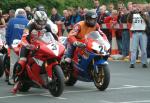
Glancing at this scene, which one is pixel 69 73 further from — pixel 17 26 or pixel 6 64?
pixel 6 64

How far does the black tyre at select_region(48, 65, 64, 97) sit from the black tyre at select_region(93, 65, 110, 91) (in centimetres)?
138

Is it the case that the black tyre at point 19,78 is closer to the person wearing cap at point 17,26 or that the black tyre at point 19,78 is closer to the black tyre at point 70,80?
the black tyre at point 70,80

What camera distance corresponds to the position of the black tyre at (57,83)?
14.0m

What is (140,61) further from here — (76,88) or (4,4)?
(4,4)

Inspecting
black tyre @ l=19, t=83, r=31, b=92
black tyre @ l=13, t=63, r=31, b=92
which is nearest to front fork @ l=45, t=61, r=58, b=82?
black tyre @ l=13, t=63, r=31, b=92

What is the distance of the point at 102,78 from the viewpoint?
15.3 m

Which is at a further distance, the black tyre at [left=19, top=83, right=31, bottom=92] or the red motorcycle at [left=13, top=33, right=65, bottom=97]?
the black tyre at [left=19, top=83, right=31, bottom=92]

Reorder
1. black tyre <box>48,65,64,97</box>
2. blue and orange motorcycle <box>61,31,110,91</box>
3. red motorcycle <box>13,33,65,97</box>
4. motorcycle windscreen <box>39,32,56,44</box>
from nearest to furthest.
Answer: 1. black tyre <box>48,65,64,97</box>
2. red motorcycle <box>13,33,65,97</box>
3. motorcycle windscreen <box>39,32,56,44</box>
4. blue and orange motorcycle <box>61,31,110,91</box>

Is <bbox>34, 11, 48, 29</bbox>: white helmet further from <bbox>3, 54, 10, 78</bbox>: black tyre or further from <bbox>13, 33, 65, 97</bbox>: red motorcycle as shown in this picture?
<bbox>3, 54, 10, 78</bbox>: black tyre

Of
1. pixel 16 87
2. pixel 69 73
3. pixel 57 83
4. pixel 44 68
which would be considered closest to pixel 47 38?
pixel 44 68

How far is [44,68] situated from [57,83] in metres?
0.59

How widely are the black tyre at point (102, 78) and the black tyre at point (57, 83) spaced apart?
1378 millimetres

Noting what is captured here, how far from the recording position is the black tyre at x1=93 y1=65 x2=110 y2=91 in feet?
49.5

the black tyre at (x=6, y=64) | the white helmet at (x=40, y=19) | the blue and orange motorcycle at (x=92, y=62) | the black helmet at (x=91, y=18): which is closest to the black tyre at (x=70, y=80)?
the blue and orange motorcycle at (x=92, y=62)
